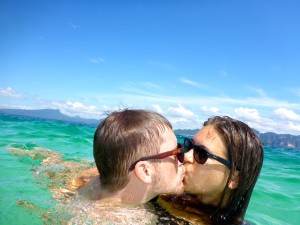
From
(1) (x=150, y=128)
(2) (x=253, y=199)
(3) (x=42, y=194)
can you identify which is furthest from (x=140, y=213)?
(2) (x=253, y=199)

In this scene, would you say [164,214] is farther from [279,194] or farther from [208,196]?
[279,194]

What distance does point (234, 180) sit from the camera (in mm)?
3951

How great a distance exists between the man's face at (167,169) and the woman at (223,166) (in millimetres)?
456

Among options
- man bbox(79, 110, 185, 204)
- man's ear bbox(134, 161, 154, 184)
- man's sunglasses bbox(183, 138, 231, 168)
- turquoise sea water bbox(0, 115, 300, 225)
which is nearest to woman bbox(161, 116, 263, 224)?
man's sunglasses bbox(183, 138, 231, 168)

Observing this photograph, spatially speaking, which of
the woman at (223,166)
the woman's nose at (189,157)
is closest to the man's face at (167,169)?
the woman's nose at (189,157)

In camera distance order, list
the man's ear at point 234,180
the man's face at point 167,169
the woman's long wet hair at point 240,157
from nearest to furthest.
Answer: the man's face at point 167,169
the woman's long wet hair at point 240,157
the man's ear at point 234,180

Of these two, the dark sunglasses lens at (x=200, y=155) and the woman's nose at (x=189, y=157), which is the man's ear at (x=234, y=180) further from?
the woman's nose at (x=189, y=157)

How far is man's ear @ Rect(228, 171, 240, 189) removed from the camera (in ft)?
12.8

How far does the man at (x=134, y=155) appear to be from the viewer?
310cm

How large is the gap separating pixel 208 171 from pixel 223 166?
8.1 inches

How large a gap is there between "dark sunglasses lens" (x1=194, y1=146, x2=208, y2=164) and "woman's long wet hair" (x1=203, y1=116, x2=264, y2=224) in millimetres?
Answer: 298

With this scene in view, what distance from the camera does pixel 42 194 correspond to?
405 cm

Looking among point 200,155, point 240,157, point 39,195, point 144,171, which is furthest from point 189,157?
point 39,195

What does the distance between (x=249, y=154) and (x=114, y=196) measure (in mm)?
1710
